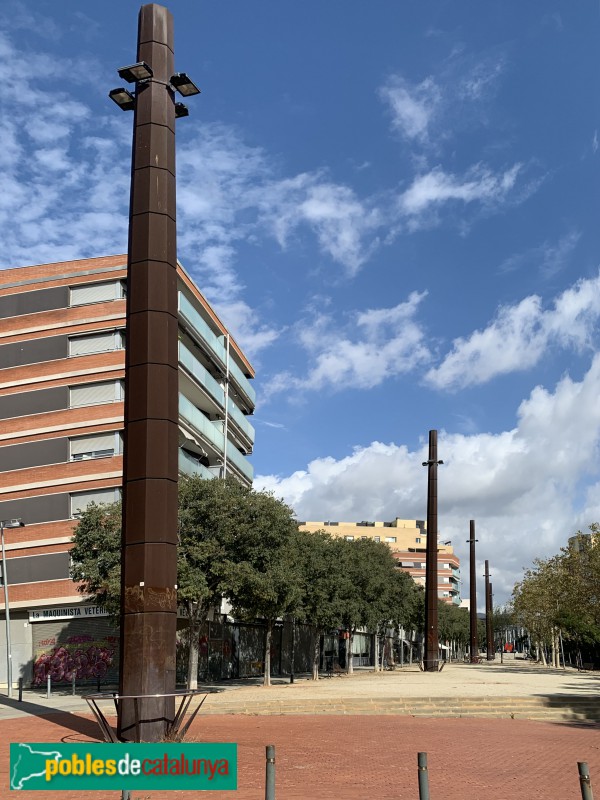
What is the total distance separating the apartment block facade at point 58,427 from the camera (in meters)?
46.9

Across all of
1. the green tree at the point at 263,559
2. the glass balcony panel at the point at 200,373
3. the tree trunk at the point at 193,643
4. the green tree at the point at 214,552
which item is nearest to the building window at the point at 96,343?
the glass balcony panel at the point at 200,373

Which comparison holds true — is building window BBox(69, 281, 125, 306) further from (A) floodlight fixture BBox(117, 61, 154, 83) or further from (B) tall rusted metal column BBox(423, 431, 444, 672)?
(A) floodlight fixture BBox(117, 61, 154, 83)

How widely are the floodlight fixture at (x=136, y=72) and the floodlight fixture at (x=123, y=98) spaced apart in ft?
0.95

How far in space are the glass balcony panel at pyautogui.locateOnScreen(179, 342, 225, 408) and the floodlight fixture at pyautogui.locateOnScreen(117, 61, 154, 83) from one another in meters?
31.4

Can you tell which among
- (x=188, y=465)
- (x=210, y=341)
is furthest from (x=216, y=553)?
(x=210, y=341)

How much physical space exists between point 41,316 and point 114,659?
19807 millimetres

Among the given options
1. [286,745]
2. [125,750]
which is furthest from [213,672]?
[125,750]

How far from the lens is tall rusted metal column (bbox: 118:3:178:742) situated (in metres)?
16.6

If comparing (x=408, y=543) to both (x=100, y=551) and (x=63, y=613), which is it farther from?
(x=100, y=551)

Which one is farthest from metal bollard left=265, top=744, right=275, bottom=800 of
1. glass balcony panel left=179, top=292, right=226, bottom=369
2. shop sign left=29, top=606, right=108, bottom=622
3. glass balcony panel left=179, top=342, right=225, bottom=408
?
glass balcony panel left=179, top=292, right=226, bottom=369

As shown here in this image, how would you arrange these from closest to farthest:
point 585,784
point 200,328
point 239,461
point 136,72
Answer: point 585,784 → point 136,72 → point 200,328 → point 239,461

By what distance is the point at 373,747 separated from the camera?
17766mm

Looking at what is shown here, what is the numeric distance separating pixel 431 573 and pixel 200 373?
66.2 ft

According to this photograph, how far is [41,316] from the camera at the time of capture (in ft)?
166
